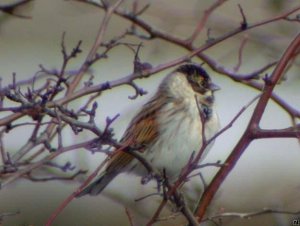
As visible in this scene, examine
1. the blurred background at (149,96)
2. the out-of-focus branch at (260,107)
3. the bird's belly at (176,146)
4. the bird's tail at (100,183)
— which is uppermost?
the blurred background at (149,96)

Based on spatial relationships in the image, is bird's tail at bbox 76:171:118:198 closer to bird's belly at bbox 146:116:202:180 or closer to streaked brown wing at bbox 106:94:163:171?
streaked brown wing at bbox 106:94:163:171

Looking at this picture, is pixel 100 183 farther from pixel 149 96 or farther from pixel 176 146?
pixel 149 96

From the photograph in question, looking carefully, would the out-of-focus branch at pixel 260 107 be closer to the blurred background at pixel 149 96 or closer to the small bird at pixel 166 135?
the blurred background at pixel 149 96

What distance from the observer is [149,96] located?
540 centimetres

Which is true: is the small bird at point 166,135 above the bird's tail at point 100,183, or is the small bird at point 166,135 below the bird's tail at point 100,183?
above

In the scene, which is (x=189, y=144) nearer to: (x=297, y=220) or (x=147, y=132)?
(x=147, y=132)

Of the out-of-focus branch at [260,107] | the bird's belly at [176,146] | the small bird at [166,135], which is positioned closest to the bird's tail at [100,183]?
the small bird at [166,135]

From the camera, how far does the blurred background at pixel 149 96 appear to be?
16.1 ft

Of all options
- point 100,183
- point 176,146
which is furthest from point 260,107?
point 100,183

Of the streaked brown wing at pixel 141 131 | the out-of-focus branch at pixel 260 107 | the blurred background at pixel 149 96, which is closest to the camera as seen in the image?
the out-of-focus branch at pixel 260 107

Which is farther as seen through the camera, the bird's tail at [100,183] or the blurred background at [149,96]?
the blurred background at [149,96]

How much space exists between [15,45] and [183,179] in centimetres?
831

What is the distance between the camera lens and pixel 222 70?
4.29 meters

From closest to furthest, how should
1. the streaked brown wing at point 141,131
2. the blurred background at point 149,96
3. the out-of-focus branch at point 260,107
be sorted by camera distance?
the out-of-focus branch at point 260,107 < the streaked brown wing at point 141,131 < the blurred background at point 149,96
